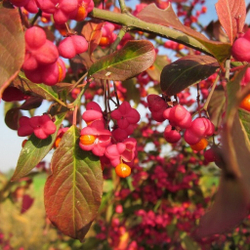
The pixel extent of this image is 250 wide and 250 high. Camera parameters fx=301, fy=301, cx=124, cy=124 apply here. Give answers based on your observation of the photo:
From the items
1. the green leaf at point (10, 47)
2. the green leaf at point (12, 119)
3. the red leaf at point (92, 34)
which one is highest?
the red leaf at point (92, 34)

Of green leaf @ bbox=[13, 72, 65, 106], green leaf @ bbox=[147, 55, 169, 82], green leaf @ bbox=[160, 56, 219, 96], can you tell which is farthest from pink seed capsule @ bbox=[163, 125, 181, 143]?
green leaf @ bbox=[147, 55, 169, 82]

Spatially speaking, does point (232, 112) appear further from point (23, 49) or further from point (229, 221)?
point (23, 49)

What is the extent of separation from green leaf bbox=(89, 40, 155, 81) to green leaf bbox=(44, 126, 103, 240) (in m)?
0.21

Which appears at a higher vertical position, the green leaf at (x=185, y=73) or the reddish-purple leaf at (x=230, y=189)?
the green leaf at (x=185, y=73)

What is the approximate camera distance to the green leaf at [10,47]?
0.46 m

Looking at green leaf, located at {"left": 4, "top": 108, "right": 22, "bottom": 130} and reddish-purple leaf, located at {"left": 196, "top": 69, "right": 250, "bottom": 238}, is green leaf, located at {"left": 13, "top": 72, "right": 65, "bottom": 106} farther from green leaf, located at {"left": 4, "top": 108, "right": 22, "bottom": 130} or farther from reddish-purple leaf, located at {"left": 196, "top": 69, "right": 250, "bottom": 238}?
reddish-purple leaf, located at {"left": 196, "top": 69, "right": 250, "bottom": 238}

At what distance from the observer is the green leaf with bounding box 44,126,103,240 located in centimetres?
74

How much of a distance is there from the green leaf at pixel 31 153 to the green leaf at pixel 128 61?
22cm

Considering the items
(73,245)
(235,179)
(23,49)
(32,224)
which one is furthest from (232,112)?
(32,224)

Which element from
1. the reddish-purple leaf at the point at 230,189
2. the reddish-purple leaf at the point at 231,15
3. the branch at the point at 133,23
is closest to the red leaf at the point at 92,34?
the branch at the point at 133,23

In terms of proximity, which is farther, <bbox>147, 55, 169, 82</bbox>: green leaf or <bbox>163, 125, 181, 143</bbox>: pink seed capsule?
<bbox>147, 55, 169, 82</bbox>: green leaf

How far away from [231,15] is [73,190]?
0.59 metres

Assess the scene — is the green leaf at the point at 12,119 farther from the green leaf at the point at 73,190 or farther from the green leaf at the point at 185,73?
the green leaf at the point at 185,73

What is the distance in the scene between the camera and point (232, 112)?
0.31 meters
